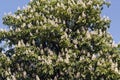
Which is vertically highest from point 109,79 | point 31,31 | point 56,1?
point 56,1

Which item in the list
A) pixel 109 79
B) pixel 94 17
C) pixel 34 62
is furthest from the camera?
pixel 94 17

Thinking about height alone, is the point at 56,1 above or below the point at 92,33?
above

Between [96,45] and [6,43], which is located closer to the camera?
[96,45]

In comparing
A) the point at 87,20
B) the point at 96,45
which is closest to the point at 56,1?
the point at 87,20

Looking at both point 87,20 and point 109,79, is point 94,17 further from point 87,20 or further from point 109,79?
point 109,79

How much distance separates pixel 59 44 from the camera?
3478 centimetres

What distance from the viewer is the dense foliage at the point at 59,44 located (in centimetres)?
3256

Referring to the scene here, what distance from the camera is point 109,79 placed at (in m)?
32.2

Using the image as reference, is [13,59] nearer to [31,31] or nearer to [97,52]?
[31,31]

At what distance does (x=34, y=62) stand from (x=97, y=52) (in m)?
4.52

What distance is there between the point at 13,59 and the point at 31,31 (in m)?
2.40

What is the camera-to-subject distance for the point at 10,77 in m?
34.7

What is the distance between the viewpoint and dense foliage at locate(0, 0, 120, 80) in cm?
3256

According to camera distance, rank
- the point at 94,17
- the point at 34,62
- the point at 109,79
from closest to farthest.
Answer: the point at 109,79
the point at 34,62
the point at 94,17
